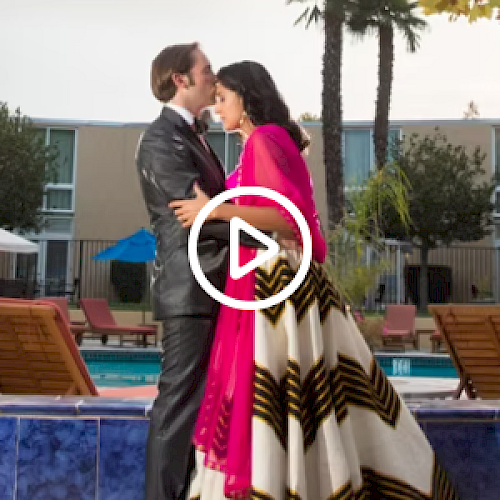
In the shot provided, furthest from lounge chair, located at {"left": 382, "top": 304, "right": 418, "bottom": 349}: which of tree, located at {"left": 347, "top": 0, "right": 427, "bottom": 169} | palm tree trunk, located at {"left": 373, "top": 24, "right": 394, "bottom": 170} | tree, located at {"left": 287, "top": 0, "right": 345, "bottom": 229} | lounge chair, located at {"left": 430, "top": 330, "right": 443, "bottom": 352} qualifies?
palm tree trunk, located at {"left": 373, "top": 24, "right": 394, "bottom": 170}

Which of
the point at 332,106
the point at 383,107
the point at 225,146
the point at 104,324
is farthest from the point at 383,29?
the point at 104,324

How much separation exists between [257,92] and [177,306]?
2.13ft

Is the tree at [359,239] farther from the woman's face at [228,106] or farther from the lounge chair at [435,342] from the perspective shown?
the woman's face at [228,106]

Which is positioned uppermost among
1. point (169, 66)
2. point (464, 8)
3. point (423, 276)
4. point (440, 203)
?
point (440, 203)

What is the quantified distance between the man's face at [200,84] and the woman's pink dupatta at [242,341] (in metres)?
0.23

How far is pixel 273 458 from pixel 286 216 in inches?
25.4

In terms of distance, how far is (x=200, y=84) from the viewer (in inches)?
107

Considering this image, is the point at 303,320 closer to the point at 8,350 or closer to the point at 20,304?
the point at 20,304

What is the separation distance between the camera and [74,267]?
25.0 m

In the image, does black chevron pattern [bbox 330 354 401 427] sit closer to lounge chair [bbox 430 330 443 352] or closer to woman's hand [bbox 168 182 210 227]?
woman's hand [bbox 168 182 210 227]

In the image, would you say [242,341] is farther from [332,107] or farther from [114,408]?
[332,107]

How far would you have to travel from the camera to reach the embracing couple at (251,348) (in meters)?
2.43

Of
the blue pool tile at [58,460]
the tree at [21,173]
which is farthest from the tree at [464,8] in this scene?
the tree at [21,173]

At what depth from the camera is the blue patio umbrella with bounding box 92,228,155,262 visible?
673 inches
